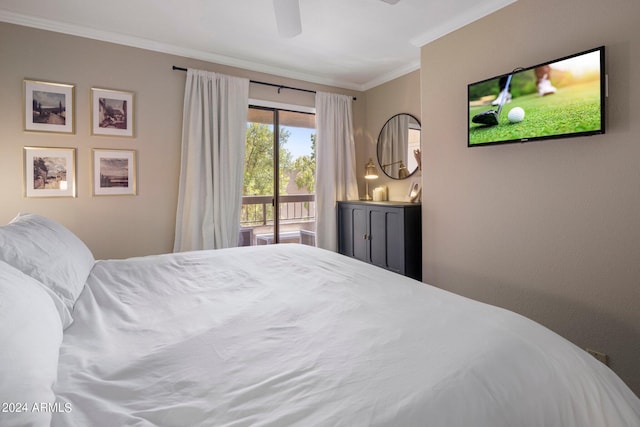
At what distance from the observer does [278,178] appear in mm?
4059

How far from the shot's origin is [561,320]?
7.24 feet

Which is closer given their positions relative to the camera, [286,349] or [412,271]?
[286,349]

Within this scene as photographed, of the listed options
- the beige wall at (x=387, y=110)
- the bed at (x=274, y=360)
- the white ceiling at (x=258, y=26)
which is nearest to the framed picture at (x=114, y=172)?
the white ceiling at (x=258, y=26)

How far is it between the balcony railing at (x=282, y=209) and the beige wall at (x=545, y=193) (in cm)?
166

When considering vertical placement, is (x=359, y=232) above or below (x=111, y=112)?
below

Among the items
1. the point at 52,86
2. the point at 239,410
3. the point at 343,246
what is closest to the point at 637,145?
the point at 239,410

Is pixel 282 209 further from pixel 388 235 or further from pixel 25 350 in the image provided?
pixel 25 350

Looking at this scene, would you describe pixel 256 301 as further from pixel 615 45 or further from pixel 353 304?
pixel 615 45

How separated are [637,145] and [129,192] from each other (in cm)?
378

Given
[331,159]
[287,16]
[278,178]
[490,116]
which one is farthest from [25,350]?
[331,159]

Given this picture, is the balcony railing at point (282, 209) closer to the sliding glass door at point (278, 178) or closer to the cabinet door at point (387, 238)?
the sliding glass door at point (278, 178)

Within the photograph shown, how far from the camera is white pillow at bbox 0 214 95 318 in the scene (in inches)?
45.9

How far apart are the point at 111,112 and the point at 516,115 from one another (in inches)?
132

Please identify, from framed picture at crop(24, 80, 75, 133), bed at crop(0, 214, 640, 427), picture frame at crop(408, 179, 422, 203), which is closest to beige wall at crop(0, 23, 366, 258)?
framed picture at crop(24, 80, 75, 133)
